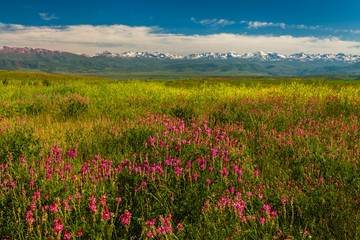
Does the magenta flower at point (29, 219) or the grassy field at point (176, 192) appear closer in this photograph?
the magenta flower at point (29, 219)

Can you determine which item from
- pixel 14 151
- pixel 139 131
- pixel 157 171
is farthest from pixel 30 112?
pixel 157 171

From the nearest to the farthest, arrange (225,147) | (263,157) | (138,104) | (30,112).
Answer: (225,147)
(263,157)
(30,112)
(138,104)

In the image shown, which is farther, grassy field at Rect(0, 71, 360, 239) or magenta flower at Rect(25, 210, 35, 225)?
grassy field at Rect(0, 71, 360, 239)

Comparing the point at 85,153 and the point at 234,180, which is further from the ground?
the point at 234,180

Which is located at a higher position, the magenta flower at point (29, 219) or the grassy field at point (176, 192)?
the magenta flower at point (29, 219)

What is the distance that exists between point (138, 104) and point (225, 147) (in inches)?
297

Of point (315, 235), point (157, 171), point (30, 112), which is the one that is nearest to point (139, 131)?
point (157, 171)

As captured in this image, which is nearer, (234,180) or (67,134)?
(234,180)

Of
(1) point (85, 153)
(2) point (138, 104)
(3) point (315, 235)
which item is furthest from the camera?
(2) point (138, 104)

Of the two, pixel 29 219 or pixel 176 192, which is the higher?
pixel 29 219

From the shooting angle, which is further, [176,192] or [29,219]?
[176,192]

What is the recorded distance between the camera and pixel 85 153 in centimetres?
479

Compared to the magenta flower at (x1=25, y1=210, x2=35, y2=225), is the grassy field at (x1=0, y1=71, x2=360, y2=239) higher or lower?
lower

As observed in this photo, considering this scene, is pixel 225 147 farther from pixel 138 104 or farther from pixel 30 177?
pixel 138 104
